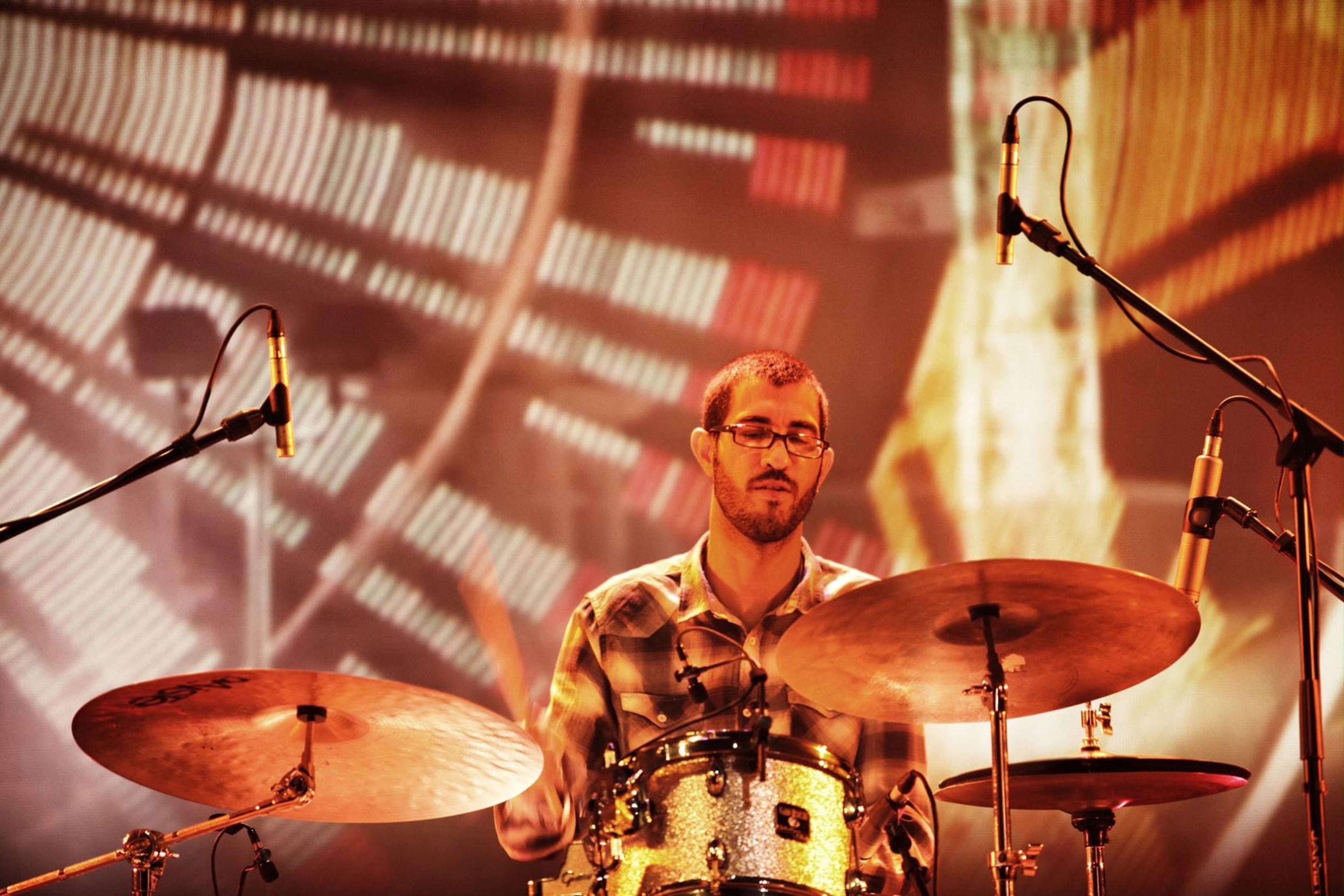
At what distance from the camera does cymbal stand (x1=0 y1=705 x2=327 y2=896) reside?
2.46 metres

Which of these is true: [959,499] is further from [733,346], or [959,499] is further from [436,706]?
[436,706]

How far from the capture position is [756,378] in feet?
9.97

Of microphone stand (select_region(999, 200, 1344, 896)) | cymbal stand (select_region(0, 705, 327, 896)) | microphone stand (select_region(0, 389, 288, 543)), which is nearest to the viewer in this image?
microphone stand (select_region(999, 200, 1344, 896))

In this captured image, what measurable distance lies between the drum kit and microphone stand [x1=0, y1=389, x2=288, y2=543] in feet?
0.98

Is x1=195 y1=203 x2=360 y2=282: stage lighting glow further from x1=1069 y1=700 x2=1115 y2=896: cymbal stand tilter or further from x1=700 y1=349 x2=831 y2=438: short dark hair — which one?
x1=1069 y1=700 x2=1115 y2=896: cymbal stand tilter

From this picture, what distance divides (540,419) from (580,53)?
1068 mm

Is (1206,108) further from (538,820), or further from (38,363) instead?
(38,363)

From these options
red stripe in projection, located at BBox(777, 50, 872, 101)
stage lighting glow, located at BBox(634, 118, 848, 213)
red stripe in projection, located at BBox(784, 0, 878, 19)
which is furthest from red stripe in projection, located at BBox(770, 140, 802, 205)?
red stripe in projection, located at BBox(784, 0, 878, 19)

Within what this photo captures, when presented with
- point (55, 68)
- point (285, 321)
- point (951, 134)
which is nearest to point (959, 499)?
point (951, 134)

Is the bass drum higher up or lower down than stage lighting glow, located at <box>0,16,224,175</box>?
lower down

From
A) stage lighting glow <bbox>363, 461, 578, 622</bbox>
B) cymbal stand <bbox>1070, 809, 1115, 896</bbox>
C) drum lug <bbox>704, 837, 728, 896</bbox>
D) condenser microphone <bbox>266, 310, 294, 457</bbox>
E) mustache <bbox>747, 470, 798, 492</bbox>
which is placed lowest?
drum lug <bbox>704, 837, 728, 896</bbox>

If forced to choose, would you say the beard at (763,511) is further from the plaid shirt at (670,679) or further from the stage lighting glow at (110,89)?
the stage lighting glow at (110,89)

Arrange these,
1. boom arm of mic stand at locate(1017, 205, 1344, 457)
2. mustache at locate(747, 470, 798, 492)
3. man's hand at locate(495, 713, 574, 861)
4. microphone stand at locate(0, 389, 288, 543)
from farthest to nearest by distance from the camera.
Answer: mustache at locate(747, 470, 798, 492) → man's hand at locate(495, 713, 574, 861) → microphone stand at locate(0, 389, 288, 543) → boom arm of mic stand at locate(1017, 205, 1344, 457)

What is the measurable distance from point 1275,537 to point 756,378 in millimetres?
1100
